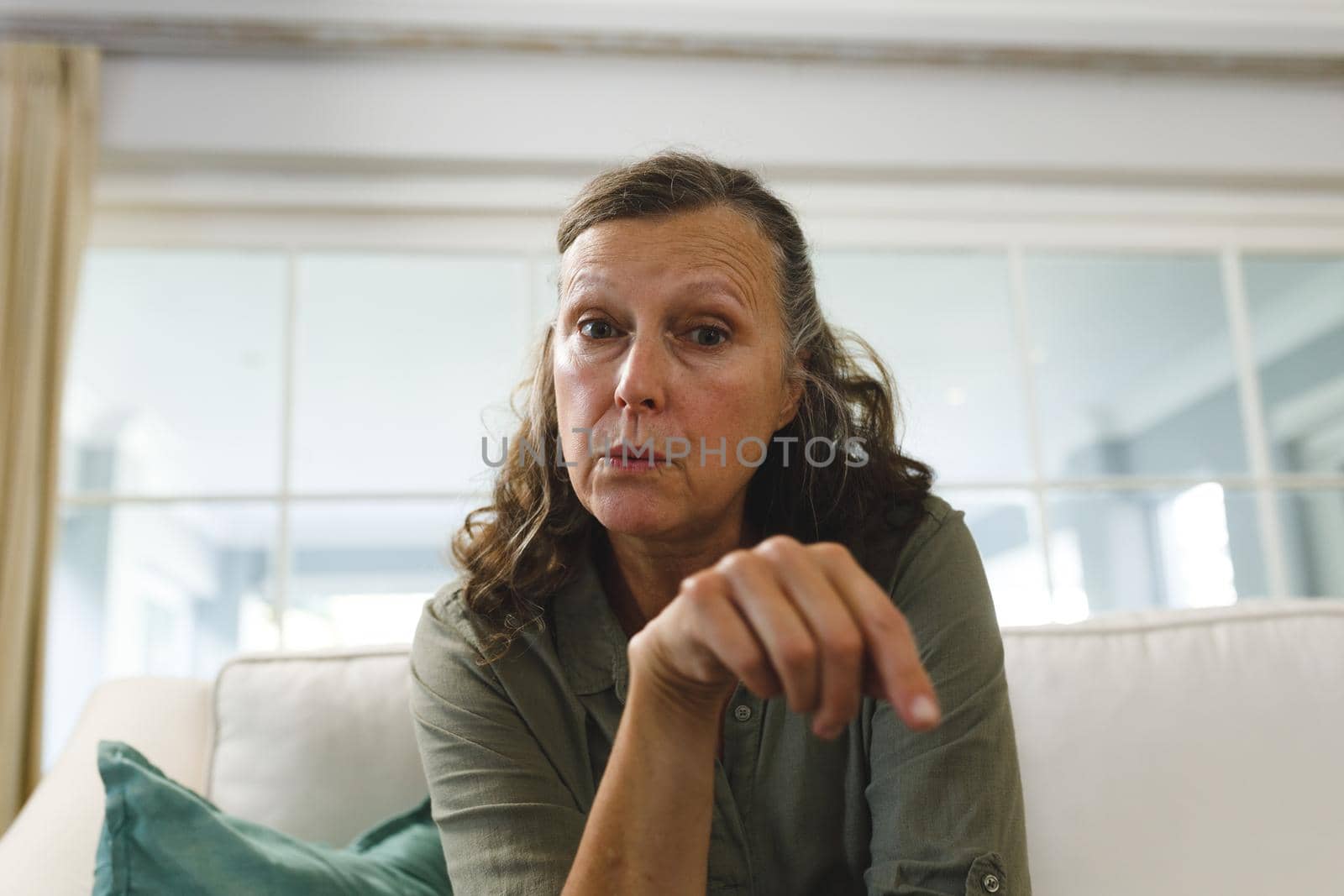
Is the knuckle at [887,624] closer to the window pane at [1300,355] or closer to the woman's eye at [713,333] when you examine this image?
the woman's eye at [713,333]

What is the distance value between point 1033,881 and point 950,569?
1.35ft

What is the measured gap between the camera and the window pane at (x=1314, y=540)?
2.44 m

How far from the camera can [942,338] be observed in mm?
2533

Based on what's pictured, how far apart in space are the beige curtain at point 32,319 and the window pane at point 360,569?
0.45m

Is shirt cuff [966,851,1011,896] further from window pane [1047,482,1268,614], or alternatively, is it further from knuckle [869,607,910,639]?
window pane [1047,482,1268,614]

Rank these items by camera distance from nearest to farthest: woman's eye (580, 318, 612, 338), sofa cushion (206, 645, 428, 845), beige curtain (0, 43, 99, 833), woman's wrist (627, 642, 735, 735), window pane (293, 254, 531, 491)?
1. woman's wrist (627, 642, 735, 735)
2. woman's eye (580, 318, 612, 338)
3. sofa cushion (206, 645, 428, 845)
4. beige curtain (0, 43, 99, 833)
5. window pane (293, 254, 531, 491)

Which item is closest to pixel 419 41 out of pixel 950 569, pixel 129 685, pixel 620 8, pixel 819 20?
pixel 620 8

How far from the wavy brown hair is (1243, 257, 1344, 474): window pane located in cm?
148

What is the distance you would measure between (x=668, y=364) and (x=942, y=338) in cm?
148

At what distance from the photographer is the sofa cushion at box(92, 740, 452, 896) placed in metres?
1.11

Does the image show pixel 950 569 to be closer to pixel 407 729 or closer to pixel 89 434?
pixel 407 729

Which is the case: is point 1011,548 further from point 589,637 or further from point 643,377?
point 643,377

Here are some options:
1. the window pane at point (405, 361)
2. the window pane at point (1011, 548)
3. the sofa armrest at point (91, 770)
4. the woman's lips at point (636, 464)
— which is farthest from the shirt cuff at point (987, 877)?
the window pane at point (405, 361)

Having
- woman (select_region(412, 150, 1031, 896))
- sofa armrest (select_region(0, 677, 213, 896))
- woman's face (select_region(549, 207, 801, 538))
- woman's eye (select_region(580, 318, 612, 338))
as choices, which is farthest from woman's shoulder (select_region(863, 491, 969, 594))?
sofa armrest (select_region(0, 677, 213, 896))
